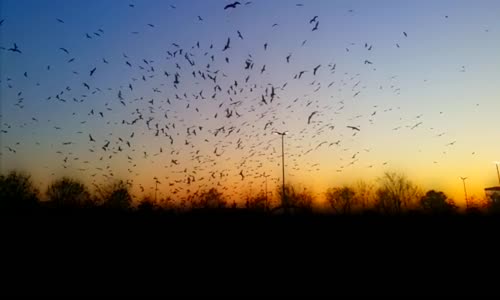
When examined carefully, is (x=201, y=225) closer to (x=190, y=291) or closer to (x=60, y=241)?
(x=60, y=241)

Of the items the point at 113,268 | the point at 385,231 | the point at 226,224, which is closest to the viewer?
the point at 113,268

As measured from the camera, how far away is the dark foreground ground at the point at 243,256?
994cm

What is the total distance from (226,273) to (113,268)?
3.27 metres

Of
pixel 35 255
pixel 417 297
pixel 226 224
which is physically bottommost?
pixel 417 297

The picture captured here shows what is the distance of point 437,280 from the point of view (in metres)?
10.4

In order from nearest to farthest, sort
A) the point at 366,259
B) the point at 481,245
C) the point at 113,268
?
1. the point at 113,268
2. the point at 366,259
3. the point at 481,245

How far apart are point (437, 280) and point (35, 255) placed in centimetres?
1166

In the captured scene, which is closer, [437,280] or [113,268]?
[437,280]

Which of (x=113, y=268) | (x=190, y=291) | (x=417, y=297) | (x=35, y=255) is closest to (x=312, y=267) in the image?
(x=417, y=297)

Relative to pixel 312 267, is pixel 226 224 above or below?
above

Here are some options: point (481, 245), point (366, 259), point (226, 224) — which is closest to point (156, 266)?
point (226, 224)

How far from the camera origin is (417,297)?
9273 mm

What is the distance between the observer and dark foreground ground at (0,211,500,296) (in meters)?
9.94

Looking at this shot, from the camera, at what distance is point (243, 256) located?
40.4ft
